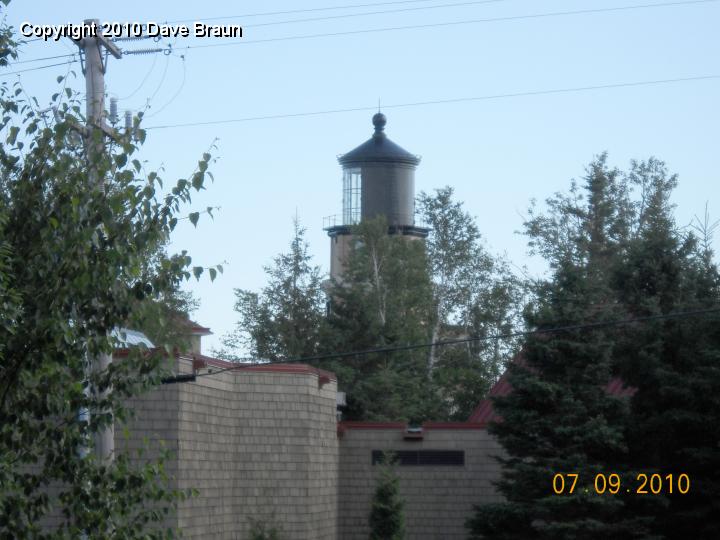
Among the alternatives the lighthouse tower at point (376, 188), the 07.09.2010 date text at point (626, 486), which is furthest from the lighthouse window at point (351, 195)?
the 07.09.2010 date text at point (626, 486)

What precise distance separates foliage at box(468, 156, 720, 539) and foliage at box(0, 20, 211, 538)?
1194cm

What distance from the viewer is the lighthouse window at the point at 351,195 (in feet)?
178

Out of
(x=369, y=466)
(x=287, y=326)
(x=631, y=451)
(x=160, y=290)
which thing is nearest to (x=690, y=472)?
(x=631, y=451)

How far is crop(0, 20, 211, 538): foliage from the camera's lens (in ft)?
26.7

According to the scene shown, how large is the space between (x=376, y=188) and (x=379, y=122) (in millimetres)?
3391

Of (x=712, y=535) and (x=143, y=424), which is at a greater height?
(x=143, y=424)

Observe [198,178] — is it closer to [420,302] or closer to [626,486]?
[626,486]

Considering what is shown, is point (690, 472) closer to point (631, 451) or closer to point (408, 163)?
point (631, 451)

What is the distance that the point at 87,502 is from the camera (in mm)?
8375

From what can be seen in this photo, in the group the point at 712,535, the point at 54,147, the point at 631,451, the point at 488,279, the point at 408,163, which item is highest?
the point at 408,163

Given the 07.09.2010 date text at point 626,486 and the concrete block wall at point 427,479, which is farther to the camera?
the concrete block wall at point 427,479

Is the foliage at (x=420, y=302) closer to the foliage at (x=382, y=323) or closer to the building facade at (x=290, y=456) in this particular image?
the foliage at (x=382, y=323)

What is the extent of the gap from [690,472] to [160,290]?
564 inches

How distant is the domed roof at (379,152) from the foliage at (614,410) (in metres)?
32.4
